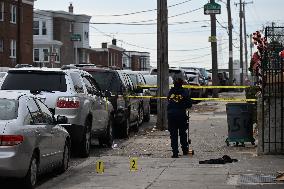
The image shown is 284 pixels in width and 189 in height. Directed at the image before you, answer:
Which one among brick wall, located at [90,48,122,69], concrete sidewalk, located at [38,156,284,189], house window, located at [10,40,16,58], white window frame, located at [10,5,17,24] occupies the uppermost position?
Answer: white window frame, located at [10,5,17,24]

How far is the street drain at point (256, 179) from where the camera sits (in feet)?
33.6

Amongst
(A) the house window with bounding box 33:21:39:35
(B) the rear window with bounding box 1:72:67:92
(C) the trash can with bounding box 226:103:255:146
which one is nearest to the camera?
(B) the rear window with bounding box 1:72:67:92

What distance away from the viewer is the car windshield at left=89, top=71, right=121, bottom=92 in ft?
58.8

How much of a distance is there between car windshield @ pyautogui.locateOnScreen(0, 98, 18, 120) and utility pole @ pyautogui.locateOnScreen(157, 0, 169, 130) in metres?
11.5

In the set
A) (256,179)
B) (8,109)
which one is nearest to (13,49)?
(8,109)

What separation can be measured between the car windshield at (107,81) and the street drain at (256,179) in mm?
7695

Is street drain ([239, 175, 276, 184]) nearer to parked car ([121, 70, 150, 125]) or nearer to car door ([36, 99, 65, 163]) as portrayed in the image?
car door ([36, 99, 65, 163])

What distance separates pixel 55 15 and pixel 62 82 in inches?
2424

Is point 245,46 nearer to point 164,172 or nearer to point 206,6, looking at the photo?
point 206,6

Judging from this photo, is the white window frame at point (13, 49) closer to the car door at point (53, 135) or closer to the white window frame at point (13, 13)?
the white window frame at point (13, 13)

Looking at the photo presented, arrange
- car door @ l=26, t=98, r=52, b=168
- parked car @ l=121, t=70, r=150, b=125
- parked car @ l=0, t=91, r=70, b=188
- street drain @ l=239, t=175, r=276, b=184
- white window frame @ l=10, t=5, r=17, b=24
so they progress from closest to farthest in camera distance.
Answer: parked car @ l=0, t=91, r=70, b=188
car door @ l=26, t=98, r=52, b=168
street drain @ l=239, t=175, r=276, b=184
parked car @ l=121, t=70, r=150, b=125
white window frame @ l=10, t=5, r=17, b=24

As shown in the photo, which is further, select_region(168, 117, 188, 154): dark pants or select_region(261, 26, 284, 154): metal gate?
select_region(168, 117, 188, 154): dark pants

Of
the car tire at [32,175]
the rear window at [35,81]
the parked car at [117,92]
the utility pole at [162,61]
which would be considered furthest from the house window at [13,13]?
the car tire at [32,175]

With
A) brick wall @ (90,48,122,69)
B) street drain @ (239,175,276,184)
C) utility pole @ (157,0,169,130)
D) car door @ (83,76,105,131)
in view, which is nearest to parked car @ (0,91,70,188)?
car door @ (83,76,105,131)
